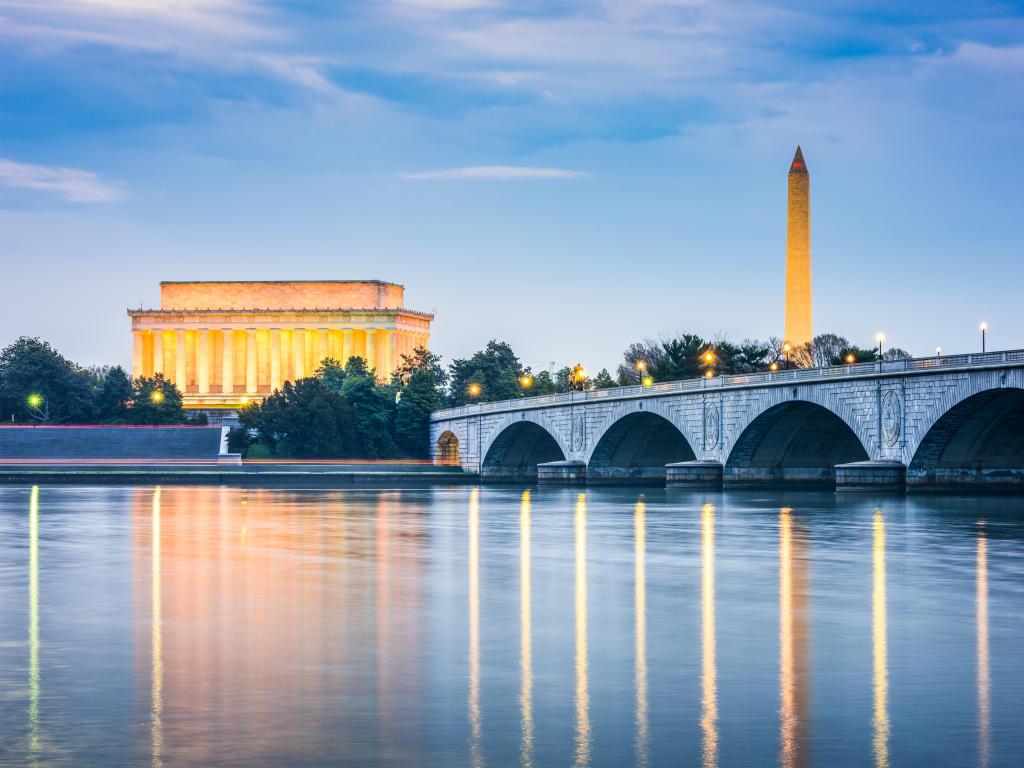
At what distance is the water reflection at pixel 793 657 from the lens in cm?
1339

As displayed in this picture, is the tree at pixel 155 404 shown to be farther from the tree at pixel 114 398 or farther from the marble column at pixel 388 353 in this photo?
the marble column at pixel 388 353

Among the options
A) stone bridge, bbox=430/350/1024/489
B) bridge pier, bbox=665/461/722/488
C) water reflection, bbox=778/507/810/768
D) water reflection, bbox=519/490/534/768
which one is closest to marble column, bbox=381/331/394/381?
stone bridge, bbox=430/350/1024/489

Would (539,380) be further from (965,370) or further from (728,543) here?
(728,543)

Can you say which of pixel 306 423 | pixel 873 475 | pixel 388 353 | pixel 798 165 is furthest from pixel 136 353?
pixel 873 475

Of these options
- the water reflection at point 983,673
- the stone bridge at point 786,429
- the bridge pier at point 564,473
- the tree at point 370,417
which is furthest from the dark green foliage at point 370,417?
the water reflection at point 983,673

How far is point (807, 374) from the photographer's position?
76.6 metres

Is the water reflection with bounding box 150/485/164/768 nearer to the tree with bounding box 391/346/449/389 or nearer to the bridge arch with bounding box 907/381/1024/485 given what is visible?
the bridge arch with bounding box 907/381/1024/485

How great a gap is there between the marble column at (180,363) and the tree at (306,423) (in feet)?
187

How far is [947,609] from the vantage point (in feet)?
79.9

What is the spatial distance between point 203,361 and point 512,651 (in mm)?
179189

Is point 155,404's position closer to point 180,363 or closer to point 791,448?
point 180,363

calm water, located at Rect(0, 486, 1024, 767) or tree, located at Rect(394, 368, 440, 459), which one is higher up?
tree, located at Rect(394, 368, 440, 459)

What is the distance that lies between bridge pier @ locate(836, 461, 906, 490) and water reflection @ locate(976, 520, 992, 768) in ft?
119

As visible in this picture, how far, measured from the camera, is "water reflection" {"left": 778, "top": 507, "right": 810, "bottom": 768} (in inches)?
527
